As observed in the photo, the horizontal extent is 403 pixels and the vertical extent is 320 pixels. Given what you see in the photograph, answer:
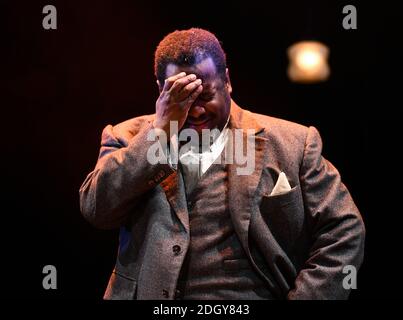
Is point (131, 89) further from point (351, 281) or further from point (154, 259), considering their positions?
point (351, 281)

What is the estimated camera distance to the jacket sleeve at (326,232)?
221 centimetres

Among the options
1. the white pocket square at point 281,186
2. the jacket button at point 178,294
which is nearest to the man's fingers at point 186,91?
the white pocket square at point 281,186

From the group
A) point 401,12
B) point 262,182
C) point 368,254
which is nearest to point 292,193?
point 262,182

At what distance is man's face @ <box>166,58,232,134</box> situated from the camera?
7.57 ft

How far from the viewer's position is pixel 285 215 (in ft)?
7.47

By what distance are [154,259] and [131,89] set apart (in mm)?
1251

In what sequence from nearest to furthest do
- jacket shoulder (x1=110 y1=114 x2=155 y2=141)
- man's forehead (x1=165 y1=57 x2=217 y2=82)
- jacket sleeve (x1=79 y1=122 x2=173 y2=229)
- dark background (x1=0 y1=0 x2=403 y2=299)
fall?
jacket sleeve (x1=79 y1=122 x2=173 y2=229) → man's forehead (x1=165 y1=57 x2=217 y2=82) → jacket shoulder (x1=110 y1=114 x2=155 y2=141) → dark background (x1=0 y1=0 x2=403 y2=299)

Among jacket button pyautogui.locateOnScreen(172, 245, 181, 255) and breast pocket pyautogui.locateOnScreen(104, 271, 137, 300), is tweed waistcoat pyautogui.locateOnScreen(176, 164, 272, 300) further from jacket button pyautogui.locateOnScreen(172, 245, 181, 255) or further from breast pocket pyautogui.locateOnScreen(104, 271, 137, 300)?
breast pocket pyautogui.locateOnScreen(104, 271, 137, 300)

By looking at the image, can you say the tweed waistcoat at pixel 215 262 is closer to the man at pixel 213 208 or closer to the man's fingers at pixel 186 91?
the man at pixel 213 208

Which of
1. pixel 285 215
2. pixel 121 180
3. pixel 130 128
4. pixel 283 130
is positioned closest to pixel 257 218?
pixel 285 215

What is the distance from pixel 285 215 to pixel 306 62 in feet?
3.47

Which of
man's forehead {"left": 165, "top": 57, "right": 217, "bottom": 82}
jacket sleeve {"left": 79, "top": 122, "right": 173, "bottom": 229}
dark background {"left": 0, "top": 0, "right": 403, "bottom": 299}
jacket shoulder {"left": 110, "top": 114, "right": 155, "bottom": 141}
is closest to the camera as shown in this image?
jacket sleeve {"left": 79, "top": 122, "right": 173, "bottom": 229}

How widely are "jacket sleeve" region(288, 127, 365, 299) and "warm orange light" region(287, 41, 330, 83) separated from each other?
849 mm

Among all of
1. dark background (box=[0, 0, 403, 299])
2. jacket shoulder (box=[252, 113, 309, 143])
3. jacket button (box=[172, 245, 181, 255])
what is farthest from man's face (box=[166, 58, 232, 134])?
dark background (box=[0, 0, 403, 299])
